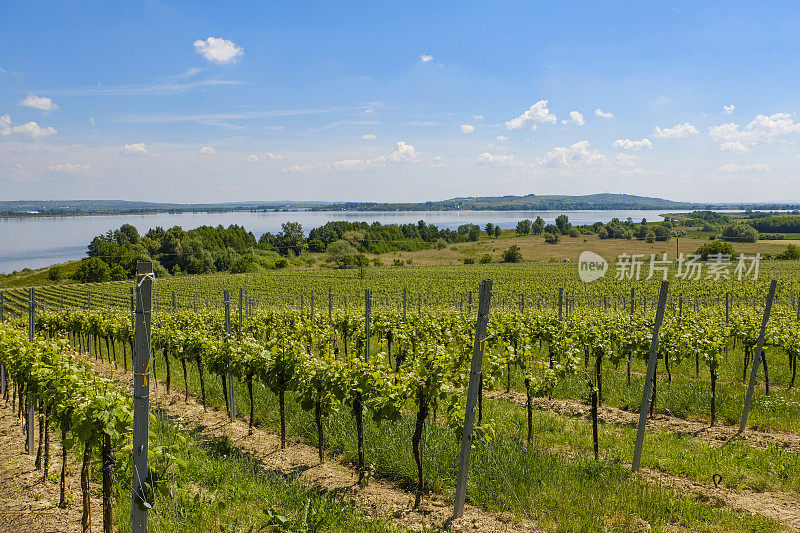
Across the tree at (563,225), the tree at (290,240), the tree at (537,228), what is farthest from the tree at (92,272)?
the tree at (563,225)

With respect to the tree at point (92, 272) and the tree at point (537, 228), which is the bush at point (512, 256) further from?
the tree at point (92, 272)

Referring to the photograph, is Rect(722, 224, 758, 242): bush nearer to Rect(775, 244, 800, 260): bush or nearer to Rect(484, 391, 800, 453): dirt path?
Rect(775, 244, 800, 260): bush

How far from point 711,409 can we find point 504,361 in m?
5.17

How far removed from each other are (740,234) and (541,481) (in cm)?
11603

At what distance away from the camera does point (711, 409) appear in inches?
361

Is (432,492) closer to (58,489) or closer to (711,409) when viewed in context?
(58,489)

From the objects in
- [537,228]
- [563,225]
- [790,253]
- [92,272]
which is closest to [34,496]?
[92,272]

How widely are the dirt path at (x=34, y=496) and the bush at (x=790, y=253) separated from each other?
9707 centimetres

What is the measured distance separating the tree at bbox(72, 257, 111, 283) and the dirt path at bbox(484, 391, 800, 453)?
77.8 metres

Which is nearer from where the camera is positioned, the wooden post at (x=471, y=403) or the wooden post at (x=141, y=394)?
the wooden post at (x=141, y=394)

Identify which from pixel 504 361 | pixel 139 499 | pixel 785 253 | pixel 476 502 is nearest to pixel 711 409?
pixel 504 361

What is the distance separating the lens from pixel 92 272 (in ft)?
238

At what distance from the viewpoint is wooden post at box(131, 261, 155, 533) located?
393 centimetres

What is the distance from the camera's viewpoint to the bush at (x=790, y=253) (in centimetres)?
7706
